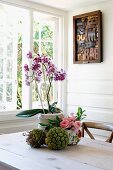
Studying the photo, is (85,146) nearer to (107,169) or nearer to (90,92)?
(107,169)

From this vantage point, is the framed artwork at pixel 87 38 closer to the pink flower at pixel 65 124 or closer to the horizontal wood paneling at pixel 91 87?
the horizontal wood paneling at pixel 91 87

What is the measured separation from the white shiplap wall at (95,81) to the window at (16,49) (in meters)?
0.46

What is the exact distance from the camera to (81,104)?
3.36 m

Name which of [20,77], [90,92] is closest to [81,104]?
[90,92]

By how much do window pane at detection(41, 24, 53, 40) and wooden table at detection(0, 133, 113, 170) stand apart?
1.92 m

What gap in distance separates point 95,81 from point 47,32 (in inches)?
37.1

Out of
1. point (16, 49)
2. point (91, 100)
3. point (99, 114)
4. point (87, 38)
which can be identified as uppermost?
point (87, 38)

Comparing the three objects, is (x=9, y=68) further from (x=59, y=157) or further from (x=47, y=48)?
(x=59, y=157)

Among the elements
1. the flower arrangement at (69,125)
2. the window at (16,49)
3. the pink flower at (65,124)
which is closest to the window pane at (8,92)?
the window at (16,49)

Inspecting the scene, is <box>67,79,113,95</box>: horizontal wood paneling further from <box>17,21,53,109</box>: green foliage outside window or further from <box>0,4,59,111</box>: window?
<box>0,4,59,111</box>: window

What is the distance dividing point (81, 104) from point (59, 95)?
0.37 meters

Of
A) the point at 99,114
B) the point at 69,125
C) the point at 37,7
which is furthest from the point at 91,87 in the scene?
the point at 69,125

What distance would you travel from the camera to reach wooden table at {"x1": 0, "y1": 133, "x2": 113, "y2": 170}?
1.38 metres

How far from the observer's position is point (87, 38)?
10.7 ft
